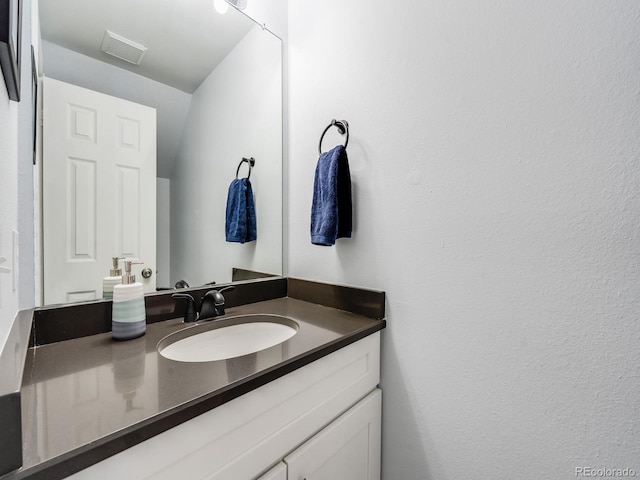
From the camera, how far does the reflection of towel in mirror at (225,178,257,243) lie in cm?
127

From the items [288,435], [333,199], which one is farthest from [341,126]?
[288,435]

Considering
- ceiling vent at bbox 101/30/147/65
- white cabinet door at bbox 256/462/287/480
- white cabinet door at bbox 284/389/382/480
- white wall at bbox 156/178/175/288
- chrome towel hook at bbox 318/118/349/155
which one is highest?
ceiling vent at bbox 101/30/147/65

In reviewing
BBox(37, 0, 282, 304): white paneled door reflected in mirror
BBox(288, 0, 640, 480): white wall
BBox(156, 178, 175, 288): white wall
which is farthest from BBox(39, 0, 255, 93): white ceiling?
BBox(288, 0, 640, 480): white wall

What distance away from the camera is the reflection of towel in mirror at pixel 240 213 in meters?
1.27

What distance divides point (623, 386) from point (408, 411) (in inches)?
21.6

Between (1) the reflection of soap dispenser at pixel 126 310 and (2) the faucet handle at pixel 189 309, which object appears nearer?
(1) the reflection of soap dispenser at pixel 126 310

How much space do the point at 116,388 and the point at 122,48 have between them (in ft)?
3.33

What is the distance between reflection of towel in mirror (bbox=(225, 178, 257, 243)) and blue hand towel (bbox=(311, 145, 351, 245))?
39 cm

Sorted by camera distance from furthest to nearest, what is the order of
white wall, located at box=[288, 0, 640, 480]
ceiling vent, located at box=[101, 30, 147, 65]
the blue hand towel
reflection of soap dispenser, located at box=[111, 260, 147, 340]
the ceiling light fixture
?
the ceiling light fixture < the blue hand towel < ceiling vent, located at box=[101, 30, 147, 65] < reflection of soap dispenser, located at box=[111, 260, 147, 340] < white wall, located at box=[288, 0, 640, 480]

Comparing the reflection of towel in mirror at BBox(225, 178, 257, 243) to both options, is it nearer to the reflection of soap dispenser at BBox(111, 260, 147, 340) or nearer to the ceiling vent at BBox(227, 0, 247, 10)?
the reflection of soap dispenser at BBox(111, 260, 147, 340)

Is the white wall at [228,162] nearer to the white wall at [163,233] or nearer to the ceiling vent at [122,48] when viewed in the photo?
the white wall at [163,233]

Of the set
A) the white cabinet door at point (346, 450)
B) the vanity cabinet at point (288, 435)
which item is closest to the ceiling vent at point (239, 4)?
the vanity cabinet at point (288, 435)

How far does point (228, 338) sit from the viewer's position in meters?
1.00

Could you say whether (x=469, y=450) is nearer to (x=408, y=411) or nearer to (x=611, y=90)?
(x=408, y=411)
